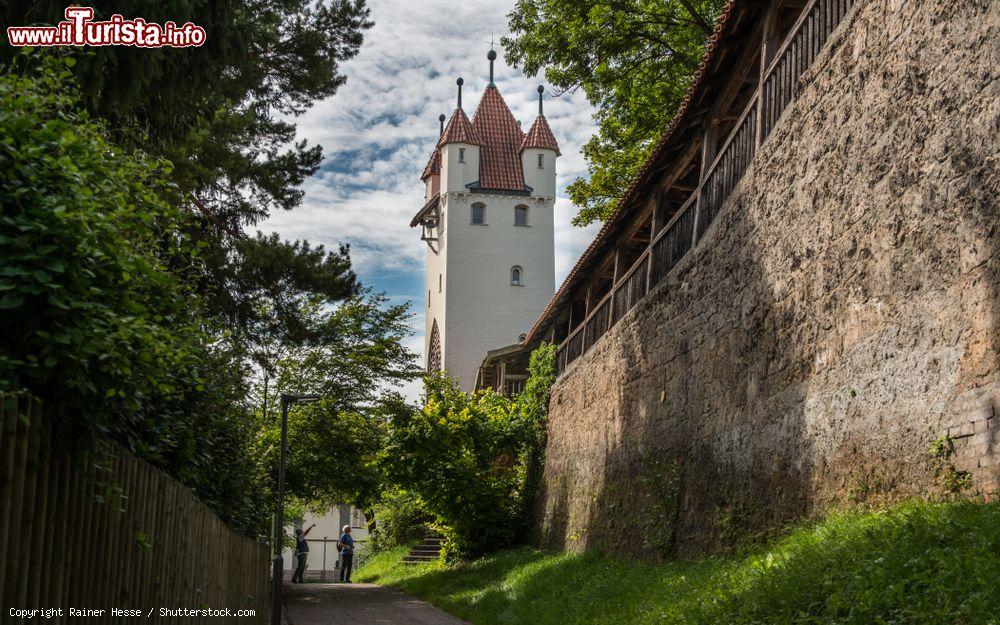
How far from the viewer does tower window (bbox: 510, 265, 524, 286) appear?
53.2 m

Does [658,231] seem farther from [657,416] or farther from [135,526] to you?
[135,526]

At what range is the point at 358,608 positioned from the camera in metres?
20.4

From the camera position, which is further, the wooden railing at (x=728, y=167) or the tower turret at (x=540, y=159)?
the tower turret at (x=540, y=159)

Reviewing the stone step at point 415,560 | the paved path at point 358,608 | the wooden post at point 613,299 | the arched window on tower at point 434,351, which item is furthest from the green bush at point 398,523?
the wooden post at point 613,299

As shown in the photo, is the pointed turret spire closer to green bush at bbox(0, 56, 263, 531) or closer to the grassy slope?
the grassy slope

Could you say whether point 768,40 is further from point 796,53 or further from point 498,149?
point 498,149

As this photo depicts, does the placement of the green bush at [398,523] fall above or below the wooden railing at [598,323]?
below

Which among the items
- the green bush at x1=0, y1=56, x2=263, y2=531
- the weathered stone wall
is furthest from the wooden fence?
the weathered stone wall

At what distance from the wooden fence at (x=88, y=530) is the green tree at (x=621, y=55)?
1771 cm

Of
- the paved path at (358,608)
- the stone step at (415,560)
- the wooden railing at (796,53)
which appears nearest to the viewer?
the wooden railing at (796,53)

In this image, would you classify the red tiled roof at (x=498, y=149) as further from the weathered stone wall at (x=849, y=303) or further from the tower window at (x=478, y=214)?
the weathered stone wall at (x=849, y=303)

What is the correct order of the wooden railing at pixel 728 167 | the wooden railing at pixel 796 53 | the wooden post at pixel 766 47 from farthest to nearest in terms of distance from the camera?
the wooden railing at pixel 728 167 < the wooden post at pixel 766 47 < the wooden railing at pixel 796 53

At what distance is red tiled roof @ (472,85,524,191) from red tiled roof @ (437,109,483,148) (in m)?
0.35

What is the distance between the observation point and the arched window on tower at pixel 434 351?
53.1m
